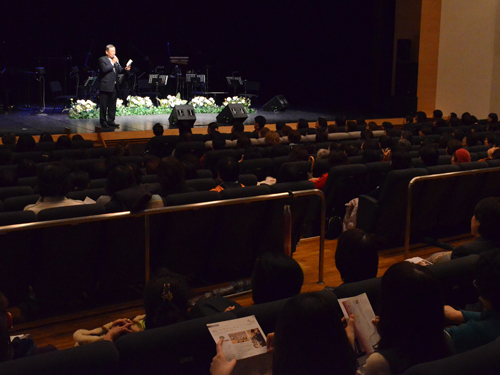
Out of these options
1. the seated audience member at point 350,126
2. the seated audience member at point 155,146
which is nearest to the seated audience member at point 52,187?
the seated audience member at point 155,146

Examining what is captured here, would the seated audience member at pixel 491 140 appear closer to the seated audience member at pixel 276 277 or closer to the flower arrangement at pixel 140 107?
the seated audience member at pixel 276 277

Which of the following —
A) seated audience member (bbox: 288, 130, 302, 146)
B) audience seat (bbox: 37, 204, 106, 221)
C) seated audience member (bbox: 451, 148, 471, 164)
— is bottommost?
audience seat (bbox: 37, 204, 106, 221)

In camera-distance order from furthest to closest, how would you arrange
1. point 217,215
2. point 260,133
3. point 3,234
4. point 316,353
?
point 260,133 → point 217,215 → point 3,234 → point 316,353

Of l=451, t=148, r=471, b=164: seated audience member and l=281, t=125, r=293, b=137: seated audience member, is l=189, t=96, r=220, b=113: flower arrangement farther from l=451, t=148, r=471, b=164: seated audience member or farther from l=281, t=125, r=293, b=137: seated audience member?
l=451, t=148, r=471, b=164: seated audience member

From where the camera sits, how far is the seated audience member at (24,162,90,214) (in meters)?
3.55

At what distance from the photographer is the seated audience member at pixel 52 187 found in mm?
3555

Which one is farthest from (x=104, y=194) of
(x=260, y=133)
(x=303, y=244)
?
(x=260, y=133)

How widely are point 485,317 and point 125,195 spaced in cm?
220

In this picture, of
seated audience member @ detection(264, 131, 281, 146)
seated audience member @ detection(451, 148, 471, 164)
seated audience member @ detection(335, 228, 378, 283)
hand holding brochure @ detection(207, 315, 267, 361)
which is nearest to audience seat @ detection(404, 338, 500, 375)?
hand holding brochure @ detection(207, 315, 267, 361)

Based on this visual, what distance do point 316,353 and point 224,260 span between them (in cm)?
225

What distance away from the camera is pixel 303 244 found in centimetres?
490

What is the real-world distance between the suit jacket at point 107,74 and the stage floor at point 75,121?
734 millimetres

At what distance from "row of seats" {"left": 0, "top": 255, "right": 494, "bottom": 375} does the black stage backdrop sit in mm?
12271

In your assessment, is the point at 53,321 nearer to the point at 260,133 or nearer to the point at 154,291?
the point at 154,291
